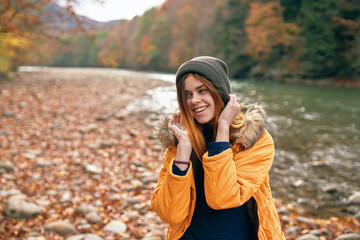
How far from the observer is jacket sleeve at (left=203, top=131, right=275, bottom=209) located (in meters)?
1.38

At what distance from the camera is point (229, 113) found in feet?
4.97

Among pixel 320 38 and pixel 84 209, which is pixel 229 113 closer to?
pixel 84 209

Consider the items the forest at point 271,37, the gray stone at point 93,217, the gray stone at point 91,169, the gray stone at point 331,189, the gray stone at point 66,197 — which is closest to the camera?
the gray stone at point 93,217

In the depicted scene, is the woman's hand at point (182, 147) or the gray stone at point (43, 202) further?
the gray stone at point (43, 202)

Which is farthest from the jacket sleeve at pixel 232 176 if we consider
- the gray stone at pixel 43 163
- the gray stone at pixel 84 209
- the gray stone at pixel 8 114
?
the gray stone at pixel 8 114

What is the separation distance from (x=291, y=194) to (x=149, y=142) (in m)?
4.04

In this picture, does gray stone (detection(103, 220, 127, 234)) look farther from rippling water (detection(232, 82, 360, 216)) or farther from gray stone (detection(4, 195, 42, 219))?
rippling water (detection(232, 82, 360, 216))

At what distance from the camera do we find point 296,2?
30641 millimetres

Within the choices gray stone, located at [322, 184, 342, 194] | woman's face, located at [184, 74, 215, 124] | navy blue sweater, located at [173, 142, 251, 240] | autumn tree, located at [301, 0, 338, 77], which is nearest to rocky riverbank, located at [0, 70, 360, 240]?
gray stone, located at [322, 184, 342, 194]

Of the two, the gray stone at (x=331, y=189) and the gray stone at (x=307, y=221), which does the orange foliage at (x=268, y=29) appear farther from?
the gray stone at (x=307, y=221)

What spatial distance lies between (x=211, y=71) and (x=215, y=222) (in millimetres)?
973

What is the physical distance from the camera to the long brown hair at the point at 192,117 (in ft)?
5.23

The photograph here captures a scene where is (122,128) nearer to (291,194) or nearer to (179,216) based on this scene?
(291,194)

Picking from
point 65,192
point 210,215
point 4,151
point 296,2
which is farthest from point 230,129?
point 296,2
